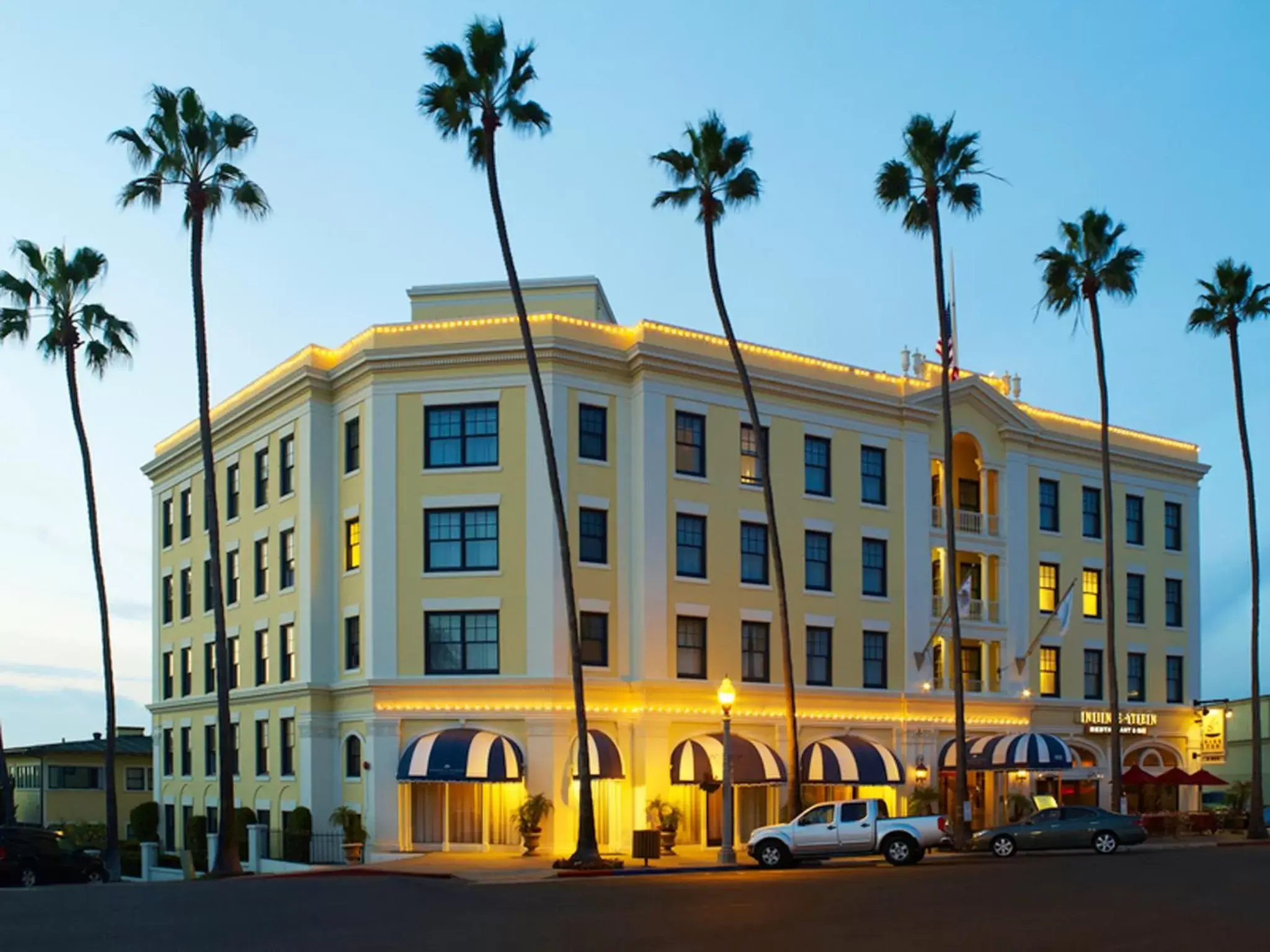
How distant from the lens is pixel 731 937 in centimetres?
1922

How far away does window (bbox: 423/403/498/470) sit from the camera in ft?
144

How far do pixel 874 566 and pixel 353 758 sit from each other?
18212 mm

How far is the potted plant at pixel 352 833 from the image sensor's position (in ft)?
137

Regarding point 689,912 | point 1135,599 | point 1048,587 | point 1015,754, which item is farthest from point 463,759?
point 1135,599

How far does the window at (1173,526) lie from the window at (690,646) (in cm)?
2374

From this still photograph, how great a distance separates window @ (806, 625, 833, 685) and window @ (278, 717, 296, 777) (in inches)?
639

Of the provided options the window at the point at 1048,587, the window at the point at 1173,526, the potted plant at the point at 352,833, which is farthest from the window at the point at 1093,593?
the potted plant at the point at 352,833

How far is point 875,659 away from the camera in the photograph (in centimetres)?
5012

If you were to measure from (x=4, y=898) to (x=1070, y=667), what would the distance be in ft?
128

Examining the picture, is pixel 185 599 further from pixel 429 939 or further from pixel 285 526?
pixel 429 939

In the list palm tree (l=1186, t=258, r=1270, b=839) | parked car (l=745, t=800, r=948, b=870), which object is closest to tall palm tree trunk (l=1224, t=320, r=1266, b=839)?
palm tree (l=1186, t=258, r=1270, b=839)

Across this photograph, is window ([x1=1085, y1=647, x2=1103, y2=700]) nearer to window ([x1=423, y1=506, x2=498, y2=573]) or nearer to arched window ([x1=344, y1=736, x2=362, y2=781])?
window ([x1=423, y1=506, x2=498, y2=573])

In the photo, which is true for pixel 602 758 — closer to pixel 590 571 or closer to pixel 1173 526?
pixel 590 571

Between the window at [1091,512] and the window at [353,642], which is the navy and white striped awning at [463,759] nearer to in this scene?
the window at [353,642]
